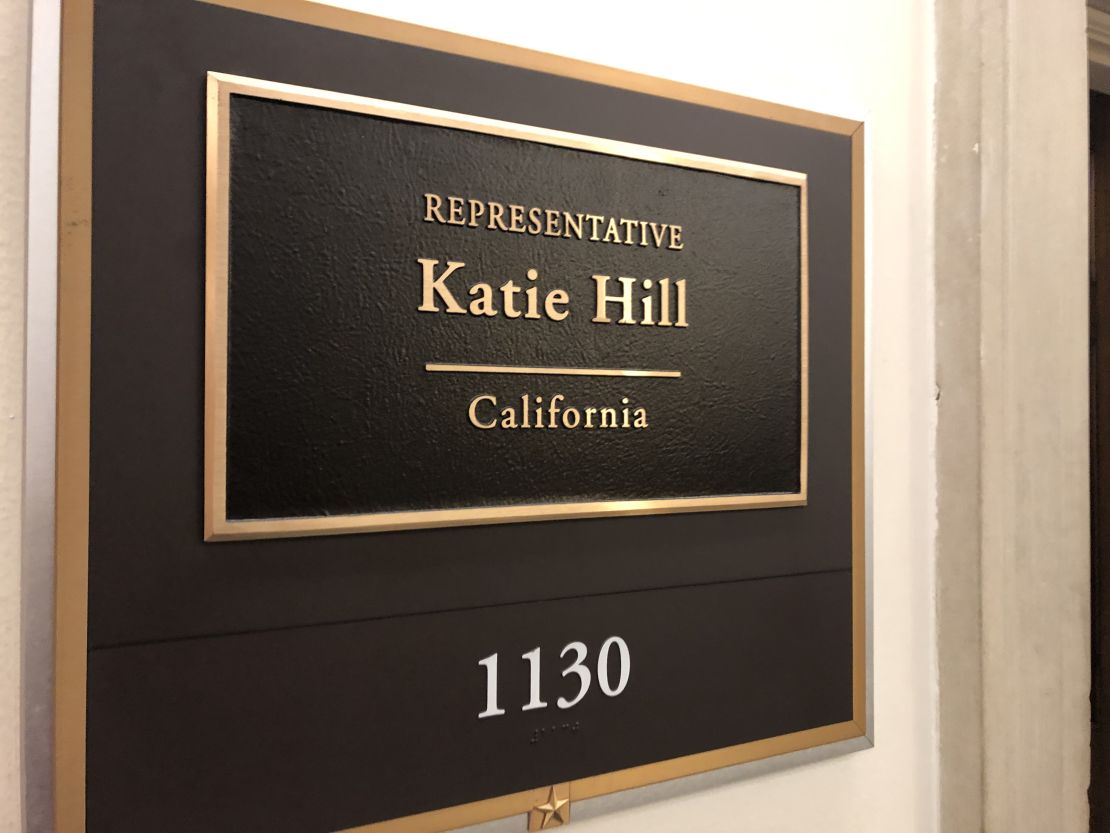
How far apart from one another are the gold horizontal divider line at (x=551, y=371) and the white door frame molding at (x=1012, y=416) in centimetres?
47

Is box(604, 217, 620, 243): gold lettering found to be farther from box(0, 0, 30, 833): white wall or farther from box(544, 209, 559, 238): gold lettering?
box(0, 0, 30, 833): white wall

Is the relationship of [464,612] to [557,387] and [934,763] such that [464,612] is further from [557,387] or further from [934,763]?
[934,763]

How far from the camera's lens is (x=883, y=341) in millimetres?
1043

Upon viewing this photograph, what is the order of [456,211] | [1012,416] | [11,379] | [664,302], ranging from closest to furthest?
1. [11,379]
2. [456,211]
3. [664,302]
4. [1012,416]

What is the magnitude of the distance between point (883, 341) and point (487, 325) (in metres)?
0.60

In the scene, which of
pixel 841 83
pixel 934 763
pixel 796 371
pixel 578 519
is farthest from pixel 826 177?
pixel 934 763

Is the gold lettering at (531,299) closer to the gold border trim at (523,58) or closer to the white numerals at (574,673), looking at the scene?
the gold border trim at (523,58)

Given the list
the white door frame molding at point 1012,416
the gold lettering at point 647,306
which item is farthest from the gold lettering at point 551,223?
the white door frame molding at point 1012,416

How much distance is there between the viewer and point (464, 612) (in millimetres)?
785

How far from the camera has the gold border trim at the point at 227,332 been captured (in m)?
0.67

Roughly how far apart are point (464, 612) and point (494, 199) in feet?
1.47

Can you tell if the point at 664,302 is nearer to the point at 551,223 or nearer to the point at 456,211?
the point at 551,223

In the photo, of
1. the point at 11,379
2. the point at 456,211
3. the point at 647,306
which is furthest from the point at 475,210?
the point at 11,379

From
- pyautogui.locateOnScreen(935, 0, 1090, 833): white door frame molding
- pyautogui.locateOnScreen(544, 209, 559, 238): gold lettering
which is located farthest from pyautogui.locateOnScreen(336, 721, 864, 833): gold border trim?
pyautogui.locateOnScreen(544, 209, 559, 238): gold lettering
